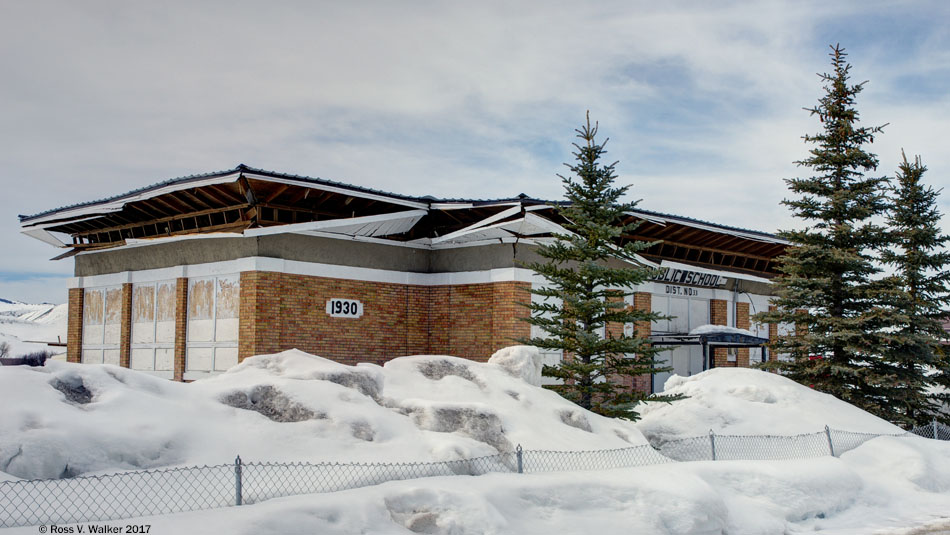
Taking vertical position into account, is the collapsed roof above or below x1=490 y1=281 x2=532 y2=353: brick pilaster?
above

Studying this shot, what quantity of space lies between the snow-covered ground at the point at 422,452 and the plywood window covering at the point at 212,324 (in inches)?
289

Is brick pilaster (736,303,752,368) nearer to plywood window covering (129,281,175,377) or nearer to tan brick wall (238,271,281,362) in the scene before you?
tan brick wall (238,271,281,362)

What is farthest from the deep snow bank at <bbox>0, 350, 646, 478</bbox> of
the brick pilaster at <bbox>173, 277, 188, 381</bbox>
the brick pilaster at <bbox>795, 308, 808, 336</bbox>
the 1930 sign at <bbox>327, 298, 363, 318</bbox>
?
the brick pilaster at <bbox>173, 277, 188, 381</bbox>

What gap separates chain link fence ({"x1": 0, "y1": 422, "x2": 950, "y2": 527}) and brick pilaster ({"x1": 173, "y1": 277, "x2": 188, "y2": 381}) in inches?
507

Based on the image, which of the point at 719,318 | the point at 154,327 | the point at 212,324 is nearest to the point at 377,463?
the point at 212,324

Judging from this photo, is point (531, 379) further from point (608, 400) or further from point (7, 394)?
point (7, 394)

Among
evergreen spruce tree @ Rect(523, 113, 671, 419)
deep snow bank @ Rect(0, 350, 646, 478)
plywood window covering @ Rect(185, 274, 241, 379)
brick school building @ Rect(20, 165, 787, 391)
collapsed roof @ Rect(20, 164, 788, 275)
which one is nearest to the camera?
deep snow bank @ Rect(0, 350, 646, 478)

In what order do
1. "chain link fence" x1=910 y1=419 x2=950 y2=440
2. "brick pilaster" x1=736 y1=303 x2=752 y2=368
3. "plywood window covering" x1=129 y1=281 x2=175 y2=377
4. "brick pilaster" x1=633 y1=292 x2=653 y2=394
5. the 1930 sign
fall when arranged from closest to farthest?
1. "chain link fence" x1=910 y1=419 x2=950 y2=440
2. the 1930 sign
3. "plywood window covering" x1=129 y1=281 x2=175 y2=377
4. "brick pilaster" x1=633 y1=292 x2=653 y2=394
5. "brick pilaster" x1=736 y1=303 x2=752 y2=368

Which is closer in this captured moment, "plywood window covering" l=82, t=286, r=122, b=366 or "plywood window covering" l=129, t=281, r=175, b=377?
"plywood window covering" l=129, t=281, r=175, b=377

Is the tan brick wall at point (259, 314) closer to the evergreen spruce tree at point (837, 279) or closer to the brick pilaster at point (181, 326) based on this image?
the brick pilaster at point (181, 326)

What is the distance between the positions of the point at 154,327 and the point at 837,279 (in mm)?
18155

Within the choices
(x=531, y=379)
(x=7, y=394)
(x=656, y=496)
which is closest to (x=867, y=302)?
(x=531, y=379)

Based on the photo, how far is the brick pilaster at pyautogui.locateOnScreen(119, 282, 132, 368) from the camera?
23047mm

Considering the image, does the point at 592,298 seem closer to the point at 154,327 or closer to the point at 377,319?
the point at 377,319
